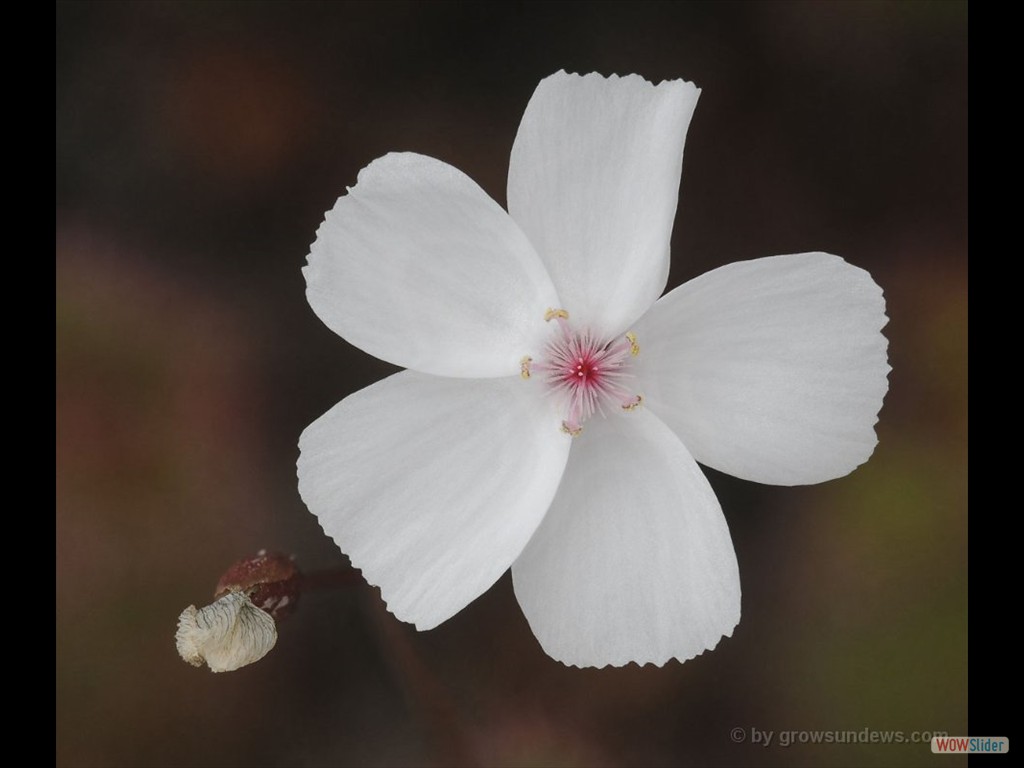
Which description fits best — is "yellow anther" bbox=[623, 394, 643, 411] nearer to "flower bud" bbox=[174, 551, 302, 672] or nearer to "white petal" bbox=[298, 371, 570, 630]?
"white petal" bbox=[298, 371, 570, 630]

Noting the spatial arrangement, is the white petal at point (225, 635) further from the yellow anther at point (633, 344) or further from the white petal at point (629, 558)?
the yellow anther at point (633, 344)

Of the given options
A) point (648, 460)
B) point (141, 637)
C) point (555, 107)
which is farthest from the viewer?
point (141, 637)

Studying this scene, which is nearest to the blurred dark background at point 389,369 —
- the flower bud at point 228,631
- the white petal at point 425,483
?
the flower bud at point 228,631

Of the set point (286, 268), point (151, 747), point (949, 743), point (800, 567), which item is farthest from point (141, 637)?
point (949, 743)

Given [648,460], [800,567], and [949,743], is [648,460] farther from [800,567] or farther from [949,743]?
[949,743]
